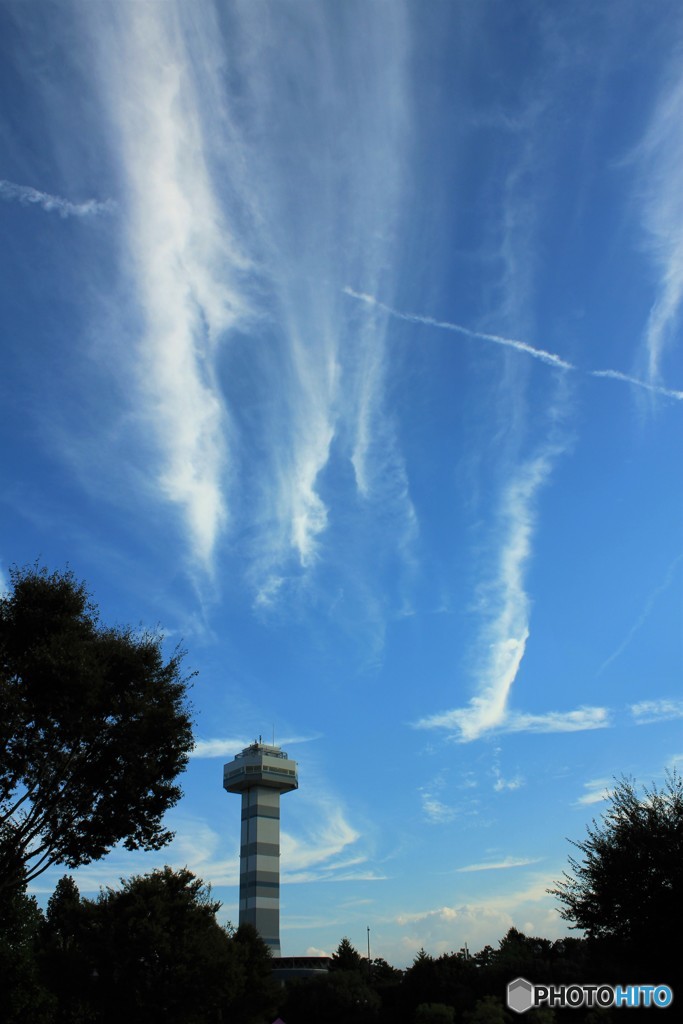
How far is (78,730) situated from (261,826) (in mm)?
126876

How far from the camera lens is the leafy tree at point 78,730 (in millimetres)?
21234

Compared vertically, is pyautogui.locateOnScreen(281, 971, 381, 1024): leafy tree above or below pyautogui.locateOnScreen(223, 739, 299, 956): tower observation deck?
below

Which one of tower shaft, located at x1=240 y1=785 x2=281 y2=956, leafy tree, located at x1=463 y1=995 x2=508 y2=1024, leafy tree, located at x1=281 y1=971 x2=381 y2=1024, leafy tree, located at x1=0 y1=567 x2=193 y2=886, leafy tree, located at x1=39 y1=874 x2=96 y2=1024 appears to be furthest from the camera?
tower shaft, located at x1=240 y1=785 x2=281 y2=956

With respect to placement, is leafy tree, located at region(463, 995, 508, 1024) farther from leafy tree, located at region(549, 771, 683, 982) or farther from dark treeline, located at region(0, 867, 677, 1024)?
leafy tree, located at region(549, 771, 683, 982)

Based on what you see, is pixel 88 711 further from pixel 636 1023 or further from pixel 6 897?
pixel 636 1023

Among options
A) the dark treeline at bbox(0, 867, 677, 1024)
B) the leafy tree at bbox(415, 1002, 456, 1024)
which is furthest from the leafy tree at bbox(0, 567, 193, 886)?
the leafy tree at bbox(415, 1002, 456, 1024)

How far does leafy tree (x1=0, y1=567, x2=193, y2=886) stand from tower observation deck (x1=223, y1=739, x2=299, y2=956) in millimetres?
118186

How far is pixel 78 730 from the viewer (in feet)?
71.5

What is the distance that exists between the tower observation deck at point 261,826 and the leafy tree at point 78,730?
11819cm

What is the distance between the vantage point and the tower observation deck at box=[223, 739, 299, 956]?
5113 inches

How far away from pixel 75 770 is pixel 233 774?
130 meters

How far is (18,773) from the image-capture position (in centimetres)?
2111

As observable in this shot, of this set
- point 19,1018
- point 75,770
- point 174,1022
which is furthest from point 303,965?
point 75,770

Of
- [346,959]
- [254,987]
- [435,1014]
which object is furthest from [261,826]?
[435,1014]
